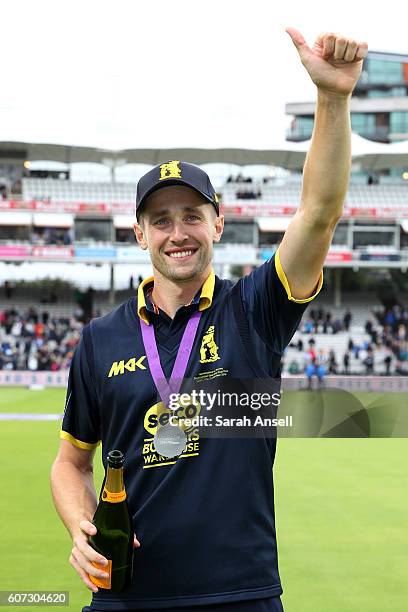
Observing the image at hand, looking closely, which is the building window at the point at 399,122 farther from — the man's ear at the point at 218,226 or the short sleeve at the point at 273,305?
the short sleeve at the point at 273,305

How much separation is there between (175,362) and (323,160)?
0.77 meters

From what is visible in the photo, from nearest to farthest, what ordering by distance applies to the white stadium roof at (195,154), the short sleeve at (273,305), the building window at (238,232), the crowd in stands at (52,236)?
the short sleeve at (273,305)
the crowd in stands at (52,236)
the building window at (238,232)
the white stadium roof at (195,154)

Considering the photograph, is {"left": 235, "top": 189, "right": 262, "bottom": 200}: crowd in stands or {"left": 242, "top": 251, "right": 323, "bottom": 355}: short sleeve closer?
{"left": 242, "top": 251, "right": 323, "bottom": 355}: short sleeve

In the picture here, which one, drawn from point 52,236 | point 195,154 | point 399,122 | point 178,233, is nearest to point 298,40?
point 178,233

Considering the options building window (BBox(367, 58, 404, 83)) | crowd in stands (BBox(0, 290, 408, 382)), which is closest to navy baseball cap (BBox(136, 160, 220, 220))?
crowd in stands (BBox(0, 290, 408, 382))

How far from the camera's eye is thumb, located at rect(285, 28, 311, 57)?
6.89 feet

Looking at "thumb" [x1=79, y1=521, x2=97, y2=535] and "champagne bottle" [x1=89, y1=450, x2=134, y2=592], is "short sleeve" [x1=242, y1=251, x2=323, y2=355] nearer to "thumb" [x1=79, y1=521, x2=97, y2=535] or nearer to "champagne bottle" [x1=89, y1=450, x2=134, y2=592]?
"champagne bottle" [x1=89, y1=450, x2=134, y2=592]

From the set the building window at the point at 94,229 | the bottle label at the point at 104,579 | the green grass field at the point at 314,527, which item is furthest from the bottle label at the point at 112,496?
the building window at the point at 94,229

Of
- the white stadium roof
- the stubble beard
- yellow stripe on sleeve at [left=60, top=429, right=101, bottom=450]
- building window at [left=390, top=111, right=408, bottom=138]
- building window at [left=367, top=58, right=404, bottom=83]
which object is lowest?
yellow stripe on sleeve at [left=60, top=429, right=101, bottom=450]

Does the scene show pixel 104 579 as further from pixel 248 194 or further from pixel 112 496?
pixel 248 194

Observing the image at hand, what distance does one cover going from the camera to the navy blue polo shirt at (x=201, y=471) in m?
2.24

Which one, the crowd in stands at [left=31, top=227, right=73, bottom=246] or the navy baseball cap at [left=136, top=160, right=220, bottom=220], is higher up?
the navy baseball cap at [left=136, top=160, right=220, bottom=220]

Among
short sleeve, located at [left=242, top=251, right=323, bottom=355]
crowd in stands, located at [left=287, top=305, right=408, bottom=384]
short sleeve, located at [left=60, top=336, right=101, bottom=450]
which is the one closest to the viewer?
short sleeve, located at [left=242, top=251, right=323, bottom=355]

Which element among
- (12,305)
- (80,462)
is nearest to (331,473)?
(80,462)
